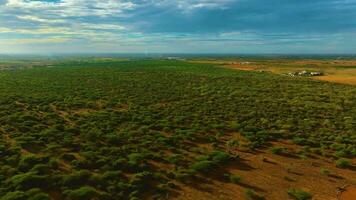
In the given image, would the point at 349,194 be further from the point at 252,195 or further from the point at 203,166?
the point at 203,166

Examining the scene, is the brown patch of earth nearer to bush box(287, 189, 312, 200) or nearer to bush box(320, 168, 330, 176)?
bush box(287, 189, 312, 200)

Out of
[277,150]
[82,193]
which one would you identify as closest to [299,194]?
[277,150]

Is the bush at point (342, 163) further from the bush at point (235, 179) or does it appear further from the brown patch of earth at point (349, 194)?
the bush at point (235, 179)

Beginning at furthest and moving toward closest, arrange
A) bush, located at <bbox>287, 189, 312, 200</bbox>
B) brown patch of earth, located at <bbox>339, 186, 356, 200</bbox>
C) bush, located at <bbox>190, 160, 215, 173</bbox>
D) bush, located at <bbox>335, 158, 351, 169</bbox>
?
bush, located at <bbox>335, 158, 351, 169</bbox>, bush, located at <bbox>190, 160, 215, 173</bbox>, brown patch of earth, located at <bbox>339, 186, 356, 200</bbox>, bush, located at <bbox>287, 189, 312, 200</bbox>

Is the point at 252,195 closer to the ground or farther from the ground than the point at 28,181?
closer to the ground

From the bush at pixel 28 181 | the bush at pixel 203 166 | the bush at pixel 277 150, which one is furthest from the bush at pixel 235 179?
the bush at pixel 28 181

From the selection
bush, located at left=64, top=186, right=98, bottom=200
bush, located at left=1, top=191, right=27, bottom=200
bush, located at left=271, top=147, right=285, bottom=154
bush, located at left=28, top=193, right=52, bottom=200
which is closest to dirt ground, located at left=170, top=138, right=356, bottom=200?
bush, located at left=271, top=147, right=285, bottom=154

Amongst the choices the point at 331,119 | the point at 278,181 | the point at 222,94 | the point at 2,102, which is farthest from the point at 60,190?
the point at 222,94

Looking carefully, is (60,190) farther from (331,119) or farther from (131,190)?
(331,119)
